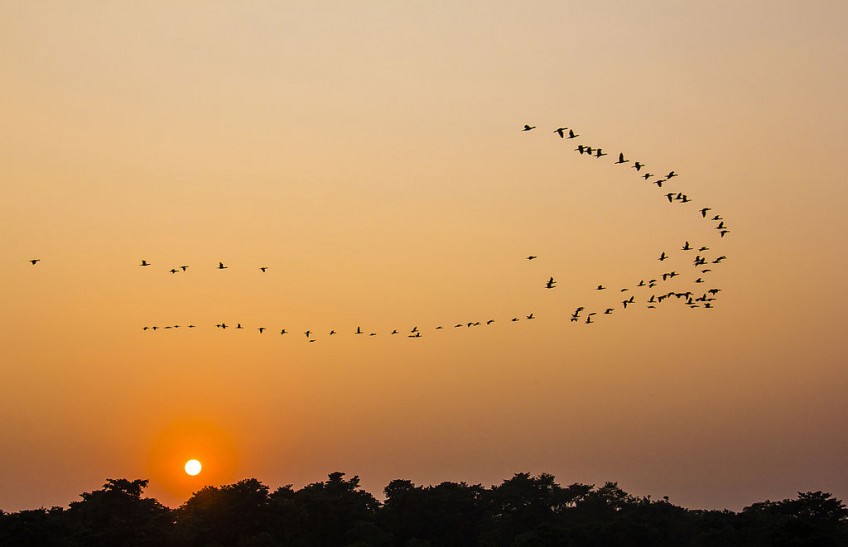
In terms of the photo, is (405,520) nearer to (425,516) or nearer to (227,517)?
(425,516)

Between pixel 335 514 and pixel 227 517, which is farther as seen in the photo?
pixel 335 514

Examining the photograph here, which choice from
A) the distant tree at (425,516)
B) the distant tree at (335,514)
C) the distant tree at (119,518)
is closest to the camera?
the distant tree at (119,518)

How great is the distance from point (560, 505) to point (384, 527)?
29.8 m

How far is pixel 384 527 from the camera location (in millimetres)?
106500

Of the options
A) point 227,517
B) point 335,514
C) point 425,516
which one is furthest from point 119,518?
point 425,516

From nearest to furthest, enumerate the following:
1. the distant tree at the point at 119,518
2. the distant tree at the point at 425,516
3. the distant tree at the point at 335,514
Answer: the distant tree at the point at 119,518
the distant tree at the point at 335,514
the distant tree at the point at 425,516

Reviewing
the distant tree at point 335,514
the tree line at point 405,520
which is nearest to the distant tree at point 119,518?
the tree line at point 405,520

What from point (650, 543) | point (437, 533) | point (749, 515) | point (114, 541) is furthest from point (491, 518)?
point (114, 541)

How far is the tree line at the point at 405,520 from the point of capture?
8450cm

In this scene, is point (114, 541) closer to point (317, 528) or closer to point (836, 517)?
point (317, 528)

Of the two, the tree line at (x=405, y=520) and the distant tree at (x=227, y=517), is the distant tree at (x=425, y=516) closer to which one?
the tree line at (x=405, y=520)

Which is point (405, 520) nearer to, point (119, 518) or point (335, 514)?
point (335, 514)

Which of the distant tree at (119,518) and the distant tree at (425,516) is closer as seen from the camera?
the distant tree at (119,518)

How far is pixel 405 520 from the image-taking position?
107 m
